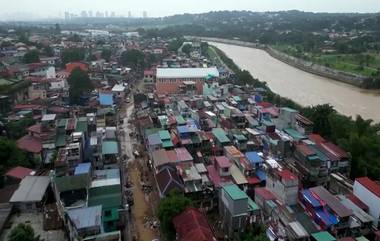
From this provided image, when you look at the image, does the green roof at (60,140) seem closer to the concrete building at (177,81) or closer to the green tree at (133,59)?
the concrete building at (177,81)

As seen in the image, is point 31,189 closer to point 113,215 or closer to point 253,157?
point 113,215

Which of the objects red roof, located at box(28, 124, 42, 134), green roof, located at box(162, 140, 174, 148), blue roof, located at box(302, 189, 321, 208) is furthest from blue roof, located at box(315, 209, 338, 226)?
red roof, located at box(28, 124, 42, 134)

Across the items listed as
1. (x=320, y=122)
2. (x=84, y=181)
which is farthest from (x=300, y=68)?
(x=84, y=181)

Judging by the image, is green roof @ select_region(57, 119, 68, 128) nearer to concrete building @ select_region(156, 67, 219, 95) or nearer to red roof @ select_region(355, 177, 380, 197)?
concrete building @ select_region(156, 67, 219, 95)

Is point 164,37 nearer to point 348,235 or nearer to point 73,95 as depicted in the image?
point 73,95

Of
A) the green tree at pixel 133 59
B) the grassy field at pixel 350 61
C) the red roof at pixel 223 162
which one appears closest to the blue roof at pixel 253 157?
the red roof at pixel 223 162

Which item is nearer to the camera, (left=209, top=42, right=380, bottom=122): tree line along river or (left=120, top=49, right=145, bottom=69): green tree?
(left=209, top=42, right=380, bottom=122): tree line along river
